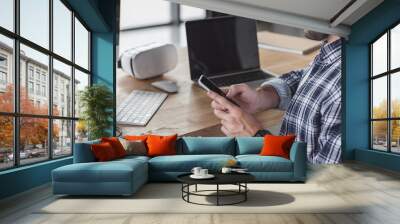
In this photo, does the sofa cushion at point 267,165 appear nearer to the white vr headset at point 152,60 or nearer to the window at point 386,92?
the window at point 386,92

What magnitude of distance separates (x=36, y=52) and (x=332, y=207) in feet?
14.8

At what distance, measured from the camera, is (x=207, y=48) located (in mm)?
8320

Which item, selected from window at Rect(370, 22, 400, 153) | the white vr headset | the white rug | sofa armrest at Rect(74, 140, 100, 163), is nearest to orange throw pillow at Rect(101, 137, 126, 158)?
sofa armrest at Rect(74, 140, 100, 163)

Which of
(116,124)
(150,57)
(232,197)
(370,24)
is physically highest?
(370,24)

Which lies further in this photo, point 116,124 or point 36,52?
point 116,124

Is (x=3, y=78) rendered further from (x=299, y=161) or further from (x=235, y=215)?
(x=299, y=161)

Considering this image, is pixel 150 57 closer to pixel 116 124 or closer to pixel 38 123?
pixel 116 124

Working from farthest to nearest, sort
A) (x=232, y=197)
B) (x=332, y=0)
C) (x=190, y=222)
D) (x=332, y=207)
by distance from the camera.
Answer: (x=332, y=0) → (x=232, y=197) → (x=332, y=207) → (x=190, y=222)

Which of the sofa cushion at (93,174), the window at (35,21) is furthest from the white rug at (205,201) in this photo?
the window at (35,21)

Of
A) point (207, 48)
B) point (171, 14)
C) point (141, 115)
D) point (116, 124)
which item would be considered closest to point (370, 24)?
point (207, 48)

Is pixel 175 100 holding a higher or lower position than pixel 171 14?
lower

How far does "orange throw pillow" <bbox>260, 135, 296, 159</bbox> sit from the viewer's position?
6.17 m

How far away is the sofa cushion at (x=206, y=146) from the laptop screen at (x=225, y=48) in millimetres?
1999

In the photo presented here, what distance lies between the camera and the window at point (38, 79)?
5.01 metres
